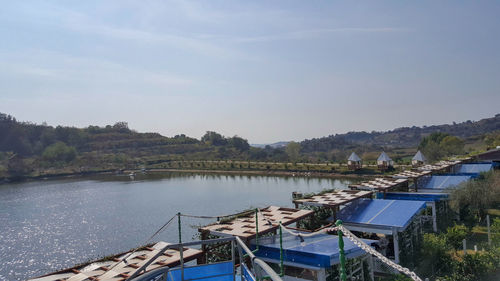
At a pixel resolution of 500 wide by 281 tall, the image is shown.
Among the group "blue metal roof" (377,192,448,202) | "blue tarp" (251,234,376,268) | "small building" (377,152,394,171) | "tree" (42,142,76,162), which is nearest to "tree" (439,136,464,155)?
"small building" (377,152,394,171)

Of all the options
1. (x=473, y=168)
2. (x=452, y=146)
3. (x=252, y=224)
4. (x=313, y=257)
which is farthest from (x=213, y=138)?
(x=313, y=257)

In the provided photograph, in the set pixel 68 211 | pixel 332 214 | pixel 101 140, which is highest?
pixel 101 140

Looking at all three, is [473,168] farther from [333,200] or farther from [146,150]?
[146,150]

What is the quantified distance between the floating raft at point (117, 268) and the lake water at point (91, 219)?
9.08 m

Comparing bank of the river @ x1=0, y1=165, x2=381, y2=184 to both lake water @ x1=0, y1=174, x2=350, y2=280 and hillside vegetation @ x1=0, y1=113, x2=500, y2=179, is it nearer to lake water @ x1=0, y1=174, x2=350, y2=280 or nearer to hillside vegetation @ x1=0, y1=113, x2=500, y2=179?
hillside vegetation @ x1=0, y1=113, x2=500, y2=179

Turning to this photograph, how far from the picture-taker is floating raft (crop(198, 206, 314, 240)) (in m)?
7.07

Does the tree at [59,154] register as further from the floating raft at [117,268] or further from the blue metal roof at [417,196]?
the floating raft at [117,268]

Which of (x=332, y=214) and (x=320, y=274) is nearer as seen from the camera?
(x=320, y=274)

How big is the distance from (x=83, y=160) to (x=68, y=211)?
45.5m

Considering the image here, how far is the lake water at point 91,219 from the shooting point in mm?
15305

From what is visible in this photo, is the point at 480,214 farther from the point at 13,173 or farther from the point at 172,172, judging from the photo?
the point at 13,173

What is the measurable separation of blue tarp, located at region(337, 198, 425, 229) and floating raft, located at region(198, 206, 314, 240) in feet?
6.79

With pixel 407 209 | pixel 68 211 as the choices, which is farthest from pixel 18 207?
pixel 407 209

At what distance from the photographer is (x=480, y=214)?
45.6ft
